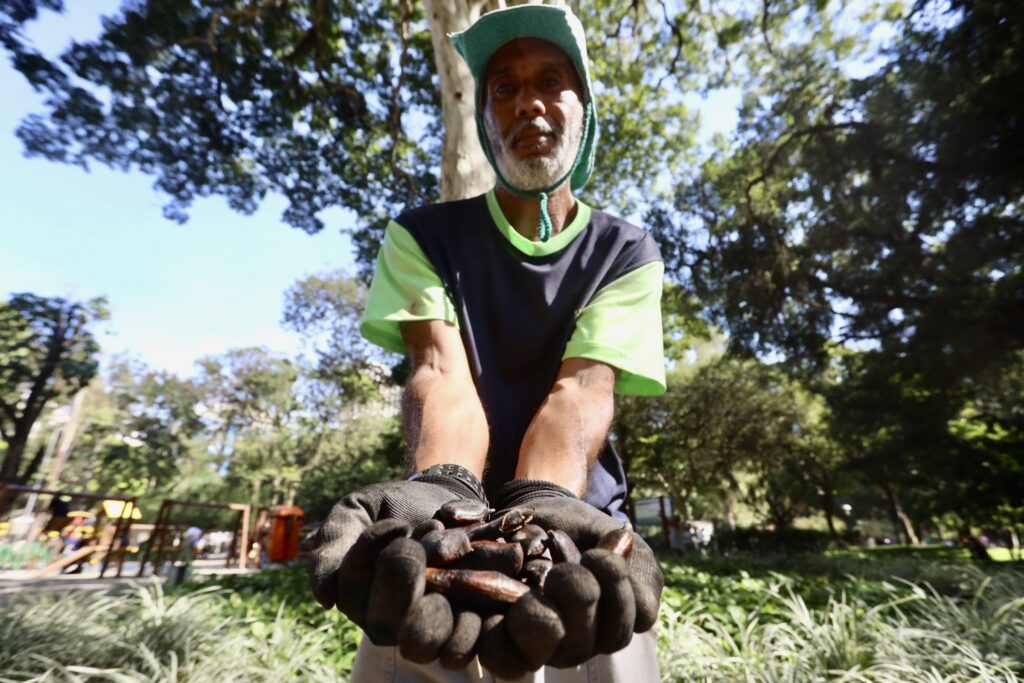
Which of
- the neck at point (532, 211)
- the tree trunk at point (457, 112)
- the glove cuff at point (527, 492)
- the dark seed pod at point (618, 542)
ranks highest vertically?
the tree trunk at point (457, 112)

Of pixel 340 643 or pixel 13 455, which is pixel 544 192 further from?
pixel 13 455

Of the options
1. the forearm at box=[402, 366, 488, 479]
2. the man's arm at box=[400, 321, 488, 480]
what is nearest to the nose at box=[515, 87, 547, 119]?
the man's arm at box=[400, 321, 488, 480]

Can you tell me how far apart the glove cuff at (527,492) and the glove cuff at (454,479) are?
5cm

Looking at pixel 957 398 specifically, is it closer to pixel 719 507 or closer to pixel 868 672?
pixel 868 672

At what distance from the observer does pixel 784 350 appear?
39.8 feet

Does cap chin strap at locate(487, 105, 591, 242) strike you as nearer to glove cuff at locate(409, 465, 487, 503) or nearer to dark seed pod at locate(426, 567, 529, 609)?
glove cuff at locate(409, 465, 487, 503)

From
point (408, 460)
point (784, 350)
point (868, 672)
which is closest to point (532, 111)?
point (408, 460)

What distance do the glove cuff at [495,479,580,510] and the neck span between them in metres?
0.91

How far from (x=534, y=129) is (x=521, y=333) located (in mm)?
620

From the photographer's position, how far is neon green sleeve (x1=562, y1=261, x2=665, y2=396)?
1453 mm

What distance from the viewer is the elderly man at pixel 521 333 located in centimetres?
97

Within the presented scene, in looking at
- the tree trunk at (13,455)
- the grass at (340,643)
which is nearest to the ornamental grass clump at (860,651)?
the grass at (340,643)

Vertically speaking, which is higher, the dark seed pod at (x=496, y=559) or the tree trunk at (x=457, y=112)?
the tree trunk at (x=457, y=112)

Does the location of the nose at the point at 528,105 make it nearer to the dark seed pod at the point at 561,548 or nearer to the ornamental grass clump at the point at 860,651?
the dark seed pod at the point at 561,548
